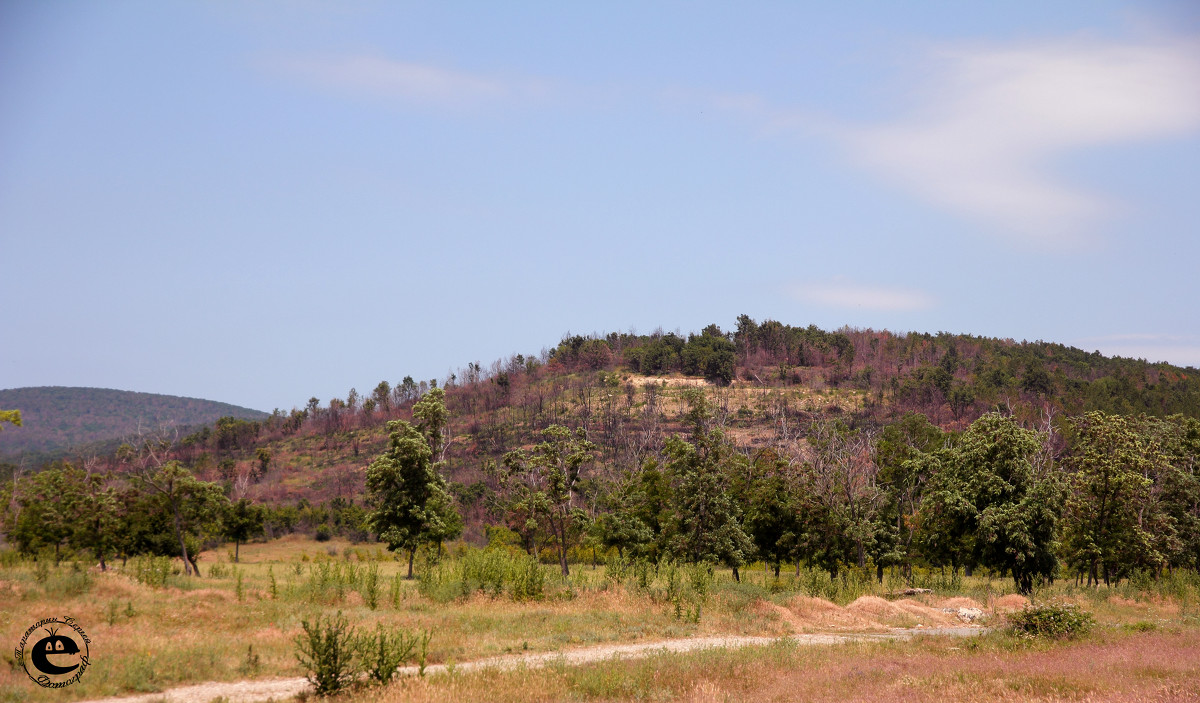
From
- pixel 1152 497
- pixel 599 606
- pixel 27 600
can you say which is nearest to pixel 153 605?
pixel 27 600

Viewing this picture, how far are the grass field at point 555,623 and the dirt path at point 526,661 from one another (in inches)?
17.9

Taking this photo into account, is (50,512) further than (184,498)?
No

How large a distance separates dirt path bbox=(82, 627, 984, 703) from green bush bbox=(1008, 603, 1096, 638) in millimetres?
2575

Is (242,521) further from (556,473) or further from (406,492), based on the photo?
(556,473)

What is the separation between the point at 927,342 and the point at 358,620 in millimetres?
155442

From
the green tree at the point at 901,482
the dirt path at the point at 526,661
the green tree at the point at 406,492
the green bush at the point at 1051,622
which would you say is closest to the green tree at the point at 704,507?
the green tree at the point at 901,482

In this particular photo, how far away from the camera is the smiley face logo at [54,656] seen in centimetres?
1320

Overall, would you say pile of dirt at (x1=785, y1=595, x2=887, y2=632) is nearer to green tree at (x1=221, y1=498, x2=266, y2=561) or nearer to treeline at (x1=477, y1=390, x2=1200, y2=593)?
treeline at (x1=477, y1=390, x2=1200, y2=593)

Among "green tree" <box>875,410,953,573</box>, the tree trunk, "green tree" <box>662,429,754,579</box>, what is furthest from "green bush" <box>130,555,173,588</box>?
"green tree" <box>875,410,953,573</box>

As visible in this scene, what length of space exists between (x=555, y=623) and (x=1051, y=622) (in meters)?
12.3

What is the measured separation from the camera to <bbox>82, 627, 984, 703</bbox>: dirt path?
12.8m

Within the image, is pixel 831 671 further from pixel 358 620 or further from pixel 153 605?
pixel 153 605

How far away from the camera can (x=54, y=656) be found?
14320 mm

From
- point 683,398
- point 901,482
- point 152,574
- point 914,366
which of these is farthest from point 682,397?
point 152,574
